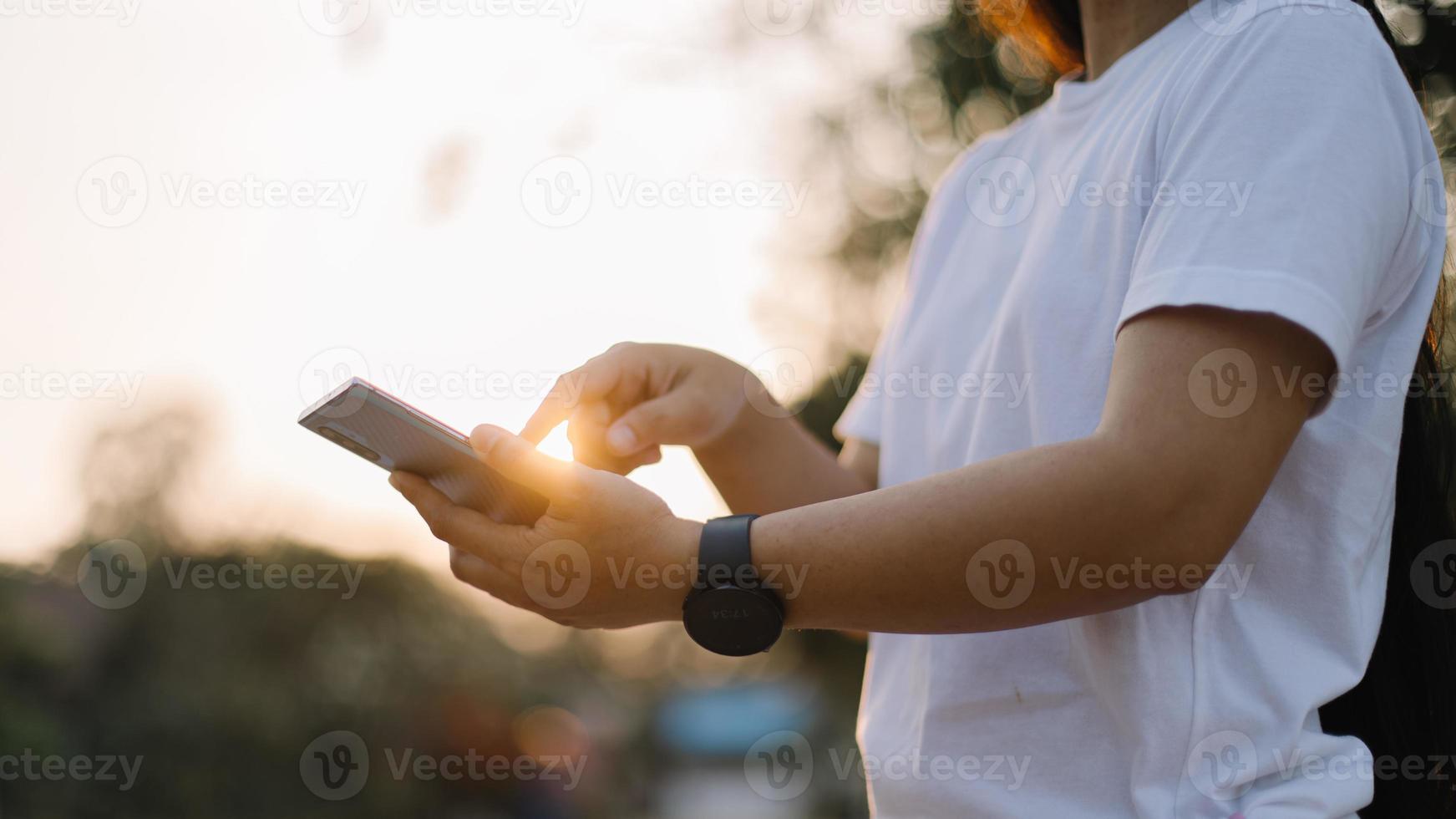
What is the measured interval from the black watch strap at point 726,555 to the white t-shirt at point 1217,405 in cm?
28

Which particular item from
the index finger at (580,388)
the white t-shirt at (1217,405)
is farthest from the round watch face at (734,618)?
the index finger at (580,388)

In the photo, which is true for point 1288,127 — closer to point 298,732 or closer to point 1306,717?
point 1306,717

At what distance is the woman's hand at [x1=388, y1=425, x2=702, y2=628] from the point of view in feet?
Result: 4.52

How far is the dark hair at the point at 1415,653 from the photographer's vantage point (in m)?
1.54

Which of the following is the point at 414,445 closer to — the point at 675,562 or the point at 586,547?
the point at 586,547

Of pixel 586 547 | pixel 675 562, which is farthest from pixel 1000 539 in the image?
pixel 586 547

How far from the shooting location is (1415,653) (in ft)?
5.24

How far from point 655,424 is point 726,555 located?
57 cm

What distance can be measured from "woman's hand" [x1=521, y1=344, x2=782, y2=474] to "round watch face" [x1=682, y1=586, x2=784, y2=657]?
50 centimetres

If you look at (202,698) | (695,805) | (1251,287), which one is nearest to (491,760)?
(202,698)

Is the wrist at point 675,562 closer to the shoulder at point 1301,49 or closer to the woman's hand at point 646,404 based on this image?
the woman's hand at point 646,404

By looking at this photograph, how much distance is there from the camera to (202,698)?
1123 centimetres

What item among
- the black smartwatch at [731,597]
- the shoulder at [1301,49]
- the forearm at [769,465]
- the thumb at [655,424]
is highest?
the shoulder at [1301,49]

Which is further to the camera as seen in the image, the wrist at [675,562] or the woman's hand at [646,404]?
the woman's hand at [646,404]
